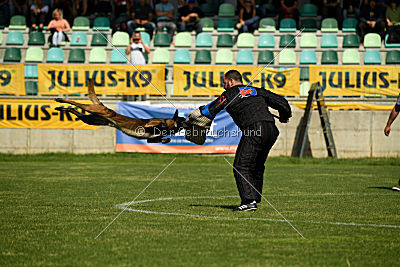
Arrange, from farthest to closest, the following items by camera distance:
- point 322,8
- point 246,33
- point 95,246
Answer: point 322,8 → point 246,33 → point 95,246

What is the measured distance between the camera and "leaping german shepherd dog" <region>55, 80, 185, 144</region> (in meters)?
6.88

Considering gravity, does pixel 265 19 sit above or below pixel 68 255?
above

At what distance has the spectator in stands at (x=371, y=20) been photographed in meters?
26.9

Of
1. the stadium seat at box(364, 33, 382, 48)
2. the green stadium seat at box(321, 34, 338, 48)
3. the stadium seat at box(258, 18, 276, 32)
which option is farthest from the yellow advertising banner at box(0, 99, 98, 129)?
the stadium seat at box(364, 33, 382, 48)

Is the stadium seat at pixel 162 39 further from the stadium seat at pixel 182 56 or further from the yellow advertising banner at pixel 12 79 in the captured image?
the yellow advertising banner at pixel 12 79

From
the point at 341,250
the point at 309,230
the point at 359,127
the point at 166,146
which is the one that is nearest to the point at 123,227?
the point at 309,230

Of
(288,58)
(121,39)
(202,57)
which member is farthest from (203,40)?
(288,58)

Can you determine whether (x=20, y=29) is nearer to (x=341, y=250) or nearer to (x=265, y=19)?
→ (x=265, y=19)

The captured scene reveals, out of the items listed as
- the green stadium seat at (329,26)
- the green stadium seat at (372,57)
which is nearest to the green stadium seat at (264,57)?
the green stadium seat at (329,26)

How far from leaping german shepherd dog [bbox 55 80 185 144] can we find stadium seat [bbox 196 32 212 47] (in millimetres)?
19120

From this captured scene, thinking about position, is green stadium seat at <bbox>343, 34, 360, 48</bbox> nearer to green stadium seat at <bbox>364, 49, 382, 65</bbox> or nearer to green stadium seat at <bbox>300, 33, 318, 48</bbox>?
green stadium seat at <bbox>364, 49, 382, 65</bbox>

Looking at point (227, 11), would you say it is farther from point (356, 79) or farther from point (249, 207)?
point (249, 207)

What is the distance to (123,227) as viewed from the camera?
7574 millimetres

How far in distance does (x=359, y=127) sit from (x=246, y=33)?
6919mm
